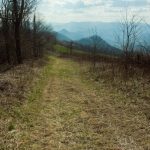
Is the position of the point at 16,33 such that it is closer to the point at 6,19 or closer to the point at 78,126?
the point at 6,19

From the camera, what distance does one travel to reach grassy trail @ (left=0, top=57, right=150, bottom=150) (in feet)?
30.2

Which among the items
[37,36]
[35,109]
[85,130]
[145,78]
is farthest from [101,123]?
[37,36]

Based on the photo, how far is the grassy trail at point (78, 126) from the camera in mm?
9211

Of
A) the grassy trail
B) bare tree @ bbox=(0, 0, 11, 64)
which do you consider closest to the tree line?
bare tree @ bbox=(0, 0, 11, 64)

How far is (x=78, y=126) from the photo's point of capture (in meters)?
11.1

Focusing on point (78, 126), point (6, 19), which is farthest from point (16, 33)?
point (78, 126)

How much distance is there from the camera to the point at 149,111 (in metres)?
13.0

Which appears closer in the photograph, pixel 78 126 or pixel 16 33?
pixel 78 126

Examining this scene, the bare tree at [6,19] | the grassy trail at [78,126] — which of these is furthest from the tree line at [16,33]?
the grassy trail at [78,126]

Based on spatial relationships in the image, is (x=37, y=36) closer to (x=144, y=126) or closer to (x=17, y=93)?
(x=17, y=93)

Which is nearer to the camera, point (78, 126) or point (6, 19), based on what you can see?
point (78, 126)

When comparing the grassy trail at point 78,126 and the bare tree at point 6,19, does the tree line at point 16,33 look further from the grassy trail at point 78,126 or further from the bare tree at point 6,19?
the grassy trail at point 78,126

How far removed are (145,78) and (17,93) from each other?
7899mm

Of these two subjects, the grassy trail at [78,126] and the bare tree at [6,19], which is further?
the bare tree at [6,19]
